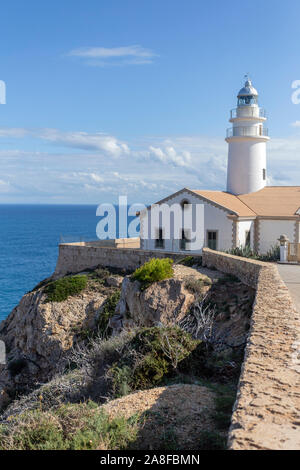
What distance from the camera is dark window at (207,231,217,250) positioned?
27.3m

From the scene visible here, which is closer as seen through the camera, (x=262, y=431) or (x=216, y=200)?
(x=262, y=431)

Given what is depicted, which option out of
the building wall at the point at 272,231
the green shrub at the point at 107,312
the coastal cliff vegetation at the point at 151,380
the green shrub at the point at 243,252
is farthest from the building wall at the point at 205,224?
the green shrub at the point at 107,312

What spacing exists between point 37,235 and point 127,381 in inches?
4162

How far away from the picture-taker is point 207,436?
18.3 ft

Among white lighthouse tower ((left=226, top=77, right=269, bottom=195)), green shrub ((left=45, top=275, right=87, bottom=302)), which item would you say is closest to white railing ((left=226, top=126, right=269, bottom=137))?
white lighthouse tower ((left=226, top=77, right=269, bottom=195))

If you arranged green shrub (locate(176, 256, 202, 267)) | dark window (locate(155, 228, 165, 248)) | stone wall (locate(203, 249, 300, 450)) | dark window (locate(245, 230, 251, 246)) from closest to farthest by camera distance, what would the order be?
stone wall (locate(203, 249, 300, 450))
green shrub (locate(176, 256, 202, 267))
dark window (locate(245, 230, 251, 246))
dark window (locate(155, 228, 165, 248))

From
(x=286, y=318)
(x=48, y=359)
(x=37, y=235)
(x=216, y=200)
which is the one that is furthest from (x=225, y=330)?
(x=37, y=235)

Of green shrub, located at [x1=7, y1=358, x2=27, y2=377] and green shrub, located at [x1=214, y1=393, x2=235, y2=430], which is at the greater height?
green shrub, located at [x1=214, y1=393, x2=235, y2=430]

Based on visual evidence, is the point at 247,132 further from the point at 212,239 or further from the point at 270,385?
the point at 270,385

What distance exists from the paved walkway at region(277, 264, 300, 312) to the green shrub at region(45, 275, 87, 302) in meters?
10.6

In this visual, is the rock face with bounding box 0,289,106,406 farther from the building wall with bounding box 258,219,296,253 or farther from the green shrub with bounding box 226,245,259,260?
the building wall with bounding box 258,219,296,253

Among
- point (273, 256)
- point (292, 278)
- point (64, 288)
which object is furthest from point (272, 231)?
point (64, 288)
